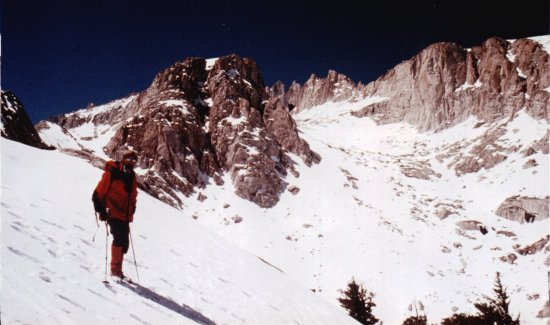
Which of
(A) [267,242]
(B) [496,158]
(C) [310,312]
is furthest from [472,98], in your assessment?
(C) [310,312]

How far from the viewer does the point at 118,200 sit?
7488mm

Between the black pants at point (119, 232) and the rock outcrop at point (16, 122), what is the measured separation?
2103 cm

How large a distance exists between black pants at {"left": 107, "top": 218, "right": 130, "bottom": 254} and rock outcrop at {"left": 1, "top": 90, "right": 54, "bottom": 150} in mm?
21031

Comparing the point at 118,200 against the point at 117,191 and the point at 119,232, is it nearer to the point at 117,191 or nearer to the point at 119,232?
the point at 117,191

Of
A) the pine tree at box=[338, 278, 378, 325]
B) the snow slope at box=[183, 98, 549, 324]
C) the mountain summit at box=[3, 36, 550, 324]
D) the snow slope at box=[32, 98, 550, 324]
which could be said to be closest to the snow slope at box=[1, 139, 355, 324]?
the mountain summit at box=[3, 36, 550, 324]

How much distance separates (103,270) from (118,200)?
150 centimetres

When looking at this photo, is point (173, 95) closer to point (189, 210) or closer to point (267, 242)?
point (189, 210)

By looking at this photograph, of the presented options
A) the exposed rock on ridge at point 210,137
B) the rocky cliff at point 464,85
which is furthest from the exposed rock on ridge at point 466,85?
the exposed rock on ridge at point 210,137

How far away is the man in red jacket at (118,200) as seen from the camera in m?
7.34

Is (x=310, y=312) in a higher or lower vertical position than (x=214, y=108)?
lower

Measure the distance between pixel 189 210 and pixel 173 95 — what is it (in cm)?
3270

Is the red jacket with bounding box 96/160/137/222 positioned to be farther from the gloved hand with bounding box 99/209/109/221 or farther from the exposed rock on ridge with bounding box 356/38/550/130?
the exposed rock on ridge with bounding box 356/38/550/130

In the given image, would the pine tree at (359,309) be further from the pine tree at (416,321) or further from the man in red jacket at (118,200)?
the man in red jacket at (118,200)

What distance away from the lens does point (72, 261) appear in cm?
738
